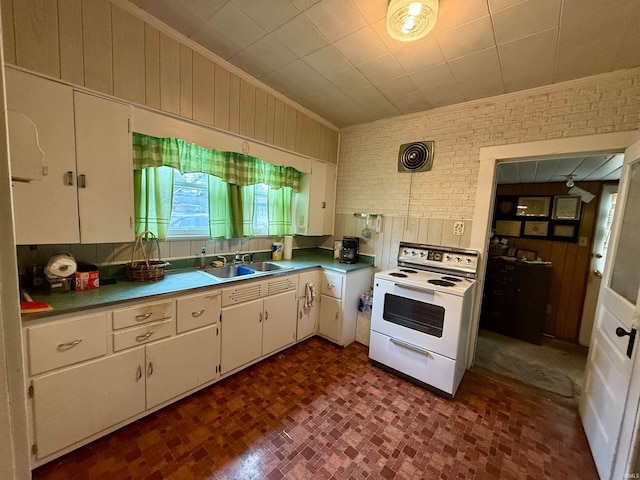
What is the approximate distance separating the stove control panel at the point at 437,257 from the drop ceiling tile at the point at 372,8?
200 centimetres

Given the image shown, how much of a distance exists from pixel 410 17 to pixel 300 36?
0.75m

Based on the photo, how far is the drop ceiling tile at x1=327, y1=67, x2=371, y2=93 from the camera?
7.14 feet

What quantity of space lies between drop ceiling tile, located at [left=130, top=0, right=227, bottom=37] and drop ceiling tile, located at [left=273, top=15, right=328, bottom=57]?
389 millimetres

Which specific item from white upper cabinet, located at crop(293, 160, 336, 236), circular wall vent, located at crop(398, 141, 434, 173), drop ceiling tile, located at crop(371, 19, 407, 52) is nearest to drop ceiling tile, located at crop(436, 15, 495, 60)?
drop ceiling tile, located at crop(371, 19, 407, 52)

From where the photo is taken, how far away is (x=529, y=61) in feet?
6.09

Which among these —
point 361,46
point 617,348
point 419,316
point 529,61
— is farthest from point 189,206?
point 617,348

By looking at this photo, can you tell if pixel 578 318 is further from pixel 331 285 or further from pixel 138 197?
pixel 138 197

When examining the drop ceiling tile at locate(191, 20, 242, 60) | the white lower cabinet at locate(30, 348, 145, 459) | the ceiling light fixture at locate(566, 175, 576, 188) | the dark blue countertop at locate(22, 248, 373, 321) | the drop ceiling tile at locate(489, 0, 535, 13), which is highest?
the drop ceiling tile at locate(191, 20, 242, 60)

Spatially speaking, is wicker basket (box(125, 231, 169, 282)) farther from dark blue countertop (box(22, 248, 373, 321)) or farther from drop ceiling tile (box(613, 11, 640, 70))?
drop ceiling tile (box(613, 11, 640, 70))

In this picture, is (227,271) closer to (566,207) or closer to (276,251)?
(276,251)

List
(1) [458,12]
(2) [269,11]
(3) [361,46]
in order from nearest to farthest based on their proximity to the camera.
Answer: (1) [458,12] < (2) [269,11] < (3) [361,46]

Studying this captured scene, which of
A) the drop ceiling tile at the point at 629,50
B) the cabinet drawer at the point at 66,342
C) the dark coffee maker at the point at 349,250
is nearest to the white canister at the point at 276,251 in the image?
A: the dark coffee maker at the point at 349,250

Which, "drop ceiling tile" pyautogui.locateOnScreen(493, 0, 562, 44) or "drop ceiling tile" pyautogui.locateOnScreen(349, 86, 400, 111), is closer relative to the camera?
"drop ceiling tile" pyautogui.locateOnScreen(493, 0, 562, 44)

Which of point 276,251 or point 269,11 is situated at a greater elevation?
point 269,11
